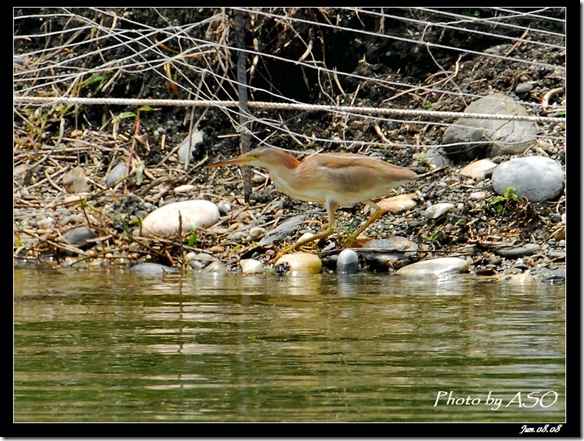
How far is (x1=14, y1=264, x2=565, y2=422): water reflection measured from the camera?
4.11 meters

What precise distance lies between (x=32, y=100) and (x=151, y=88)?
5.75ft

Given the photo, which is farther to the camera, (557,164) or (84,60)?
(84,60)

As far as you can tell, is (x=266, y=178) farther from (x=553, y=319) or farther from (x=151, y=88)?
(x=553, y=319)

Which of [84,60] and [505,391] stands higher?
[84,60]

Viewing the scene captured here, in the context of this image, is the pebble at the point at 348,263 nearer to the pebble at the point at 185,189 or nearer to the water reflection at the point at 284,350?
the water reflection at the point at 284,350

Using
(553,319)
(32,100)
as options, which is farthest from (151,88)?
(553,319)

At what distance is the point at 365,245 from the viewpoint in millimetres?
8492

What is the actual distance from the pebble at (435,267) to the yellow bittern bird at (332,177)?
57 cm

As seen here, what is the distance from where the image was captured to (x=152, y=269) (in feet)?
27.8

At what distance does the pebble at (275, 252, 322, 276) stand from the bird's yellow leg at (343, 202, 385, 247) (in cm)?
26

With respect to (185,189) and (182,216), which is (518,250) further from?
(185,189)

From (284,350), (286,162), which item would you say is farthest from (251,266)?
(284,350)

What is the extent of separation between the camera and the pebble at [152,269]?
27.6 ft

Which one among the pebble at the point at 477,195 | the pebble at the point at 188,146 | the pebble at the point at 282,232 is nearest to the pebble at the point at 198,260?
the pebble at the point at 282,232
